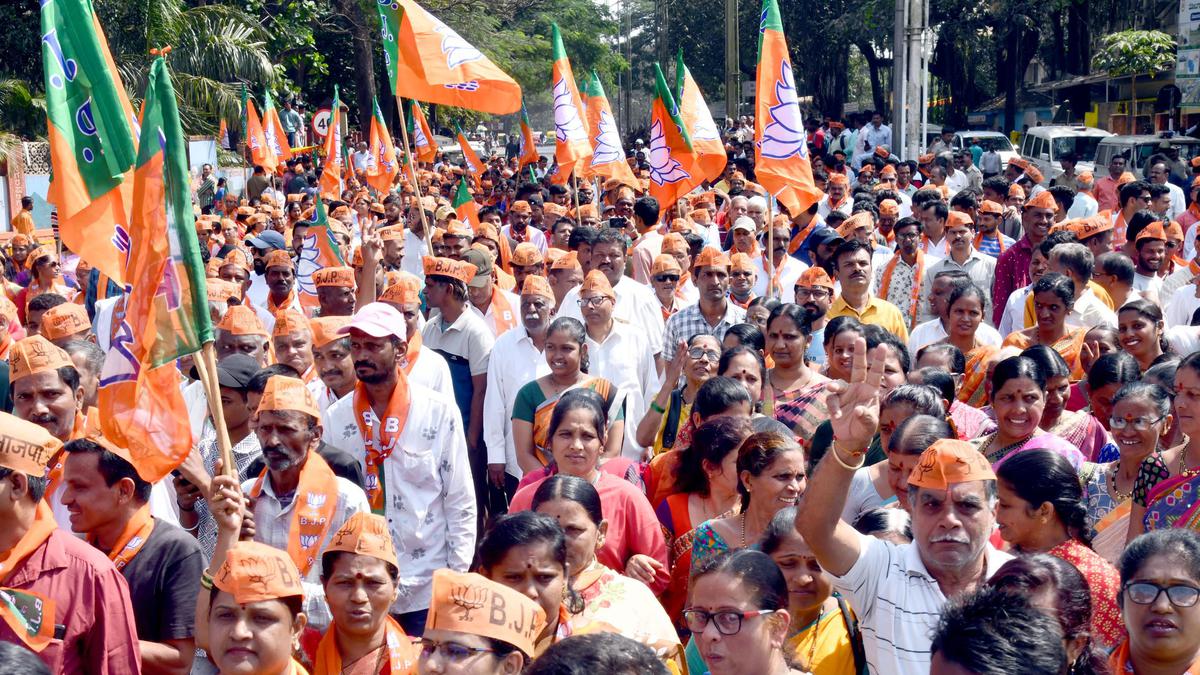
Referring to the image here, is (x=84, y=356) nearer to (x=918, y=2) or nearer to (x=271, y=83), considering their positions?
(x=918, y=2)

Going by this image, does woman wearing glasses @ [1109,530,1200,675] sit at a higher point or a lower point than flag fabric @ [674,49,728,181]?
lower

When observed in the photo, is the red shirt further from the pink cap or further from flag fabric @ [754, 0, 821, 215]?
flag fabric @ [754, 0, 821, 215]

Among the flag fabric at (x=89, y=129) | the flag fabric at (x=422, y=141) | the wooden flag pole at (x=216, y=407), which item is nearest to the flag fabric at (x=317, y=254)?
the flag fabric at (x=89, y=129)

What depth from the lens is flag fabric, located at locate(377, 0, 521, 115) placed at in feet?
28.1

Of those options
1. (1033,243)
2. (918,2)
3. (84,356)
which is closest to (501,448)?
(84,356)

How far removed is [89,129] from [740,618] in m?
3.19

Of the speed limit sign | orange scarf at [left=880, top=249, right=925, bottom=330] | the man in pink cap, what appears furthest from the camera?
the speed limit sign

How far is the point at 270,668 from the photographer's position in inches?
139

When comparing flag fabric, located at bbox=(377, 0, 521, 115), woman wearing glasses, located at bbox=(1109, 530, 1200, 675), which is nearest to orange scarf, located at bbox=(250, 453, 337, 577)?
woman wearing glasses, located at bbox=(1109, 530, 1200, 675)

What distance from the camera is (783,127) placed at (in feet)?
28.4

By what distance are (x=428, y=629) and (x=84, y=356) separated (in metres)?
3.16

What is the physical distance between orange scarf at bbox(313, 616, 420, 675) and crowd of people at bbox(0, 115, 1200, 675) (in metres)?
0.01

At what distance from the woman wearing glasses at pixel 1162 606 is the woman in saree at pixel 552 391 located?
290cm

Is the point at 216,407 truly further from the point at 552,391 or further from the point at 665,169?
the point at 665,169
